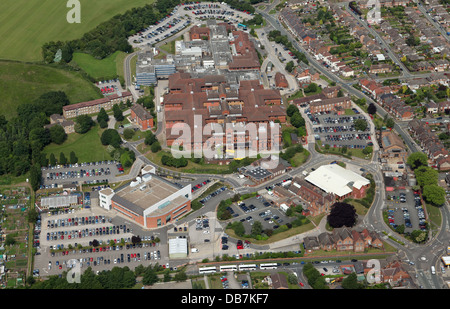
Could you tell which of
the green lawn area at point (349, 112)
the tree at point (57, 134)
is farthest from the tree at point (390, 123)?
the tree at point (57, 134)

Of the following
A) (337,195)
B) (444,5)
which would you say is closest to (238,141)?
(337,195)

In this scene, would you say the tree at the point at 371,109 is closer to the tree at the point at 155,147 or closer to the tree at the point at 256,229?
the tree at the point at 155,147

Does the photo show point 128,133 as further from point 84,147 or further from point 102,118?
point 84,147

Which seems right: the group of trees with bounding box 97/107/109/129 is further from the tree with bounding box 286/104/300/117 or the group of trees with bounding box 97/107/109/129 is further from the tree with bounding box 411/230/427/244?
the tree with bounding box 411/230/427/244

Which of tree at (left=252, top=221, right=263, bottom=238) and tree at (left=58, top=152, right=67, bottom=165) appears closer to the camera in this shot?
tree at (left=252, top=221, right=263, bottom=238)

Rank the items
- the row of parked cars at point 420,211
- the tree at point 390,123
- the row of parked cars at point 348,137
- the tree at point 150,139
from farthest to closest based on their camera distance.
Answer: the tree at point 390,123
the row of parked cars at point 348,137
the tree at point 150,139
the row of parked cars at point 420,211
